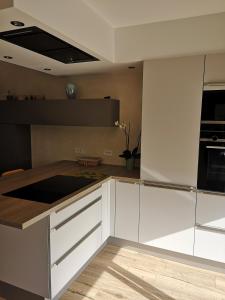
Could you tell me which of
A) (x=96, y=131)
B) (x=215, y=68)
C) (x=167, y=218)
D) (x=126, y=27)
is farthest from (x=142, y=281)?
(x=126, y=27)

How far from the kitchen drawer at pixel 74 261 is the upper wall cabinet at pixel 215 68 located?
6.00ft

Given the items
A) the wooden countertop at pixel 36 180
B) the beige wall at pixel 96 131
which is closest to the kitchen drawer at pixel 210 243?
the wooden countertop at pixel 36 180

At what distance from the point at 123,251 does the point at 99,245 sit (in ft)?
1.11

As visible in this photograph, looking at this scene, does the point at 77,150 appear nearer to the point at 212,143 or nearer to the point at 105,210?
the point at 105,210

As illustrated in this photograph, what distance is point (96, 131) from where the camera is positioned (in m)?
3.19

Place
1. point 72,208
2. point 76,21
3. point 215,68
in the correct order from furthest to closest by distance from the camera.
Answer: point 215,68 < point 72,208 < point 76,21

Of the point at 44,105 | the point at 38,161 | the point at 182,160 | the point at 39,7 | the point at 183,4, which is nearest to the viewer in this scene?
the point at 39,7

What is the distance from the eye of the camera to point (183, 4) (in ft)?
6.03

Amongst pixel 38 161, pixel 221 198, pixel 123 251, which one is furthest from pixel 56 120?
pixel 221 198

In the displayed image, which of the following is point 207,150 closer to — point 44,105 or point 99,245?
point 99,245

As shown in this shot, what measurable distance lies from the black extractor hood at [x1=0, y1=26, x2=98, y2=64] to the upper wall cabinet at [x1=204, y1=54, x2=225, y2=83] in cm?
108

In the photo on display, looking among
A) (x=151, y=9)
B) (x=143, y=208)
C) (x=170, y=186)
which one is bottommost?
(x=143, y=208)

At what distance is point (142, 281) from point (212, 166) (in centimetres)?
127

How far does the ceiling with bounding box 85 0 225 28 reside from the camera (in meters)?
1.82
